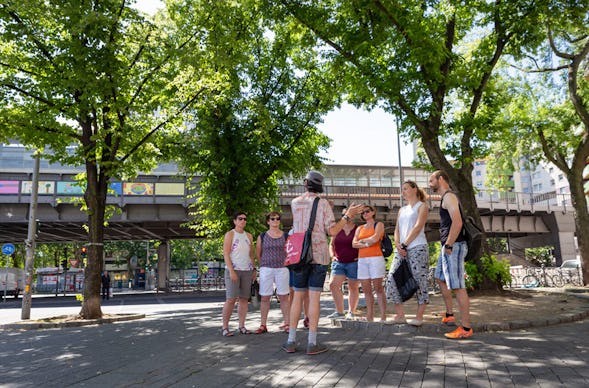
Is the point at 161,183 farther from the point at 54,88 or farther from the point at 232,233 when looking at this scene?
the point at 232,233

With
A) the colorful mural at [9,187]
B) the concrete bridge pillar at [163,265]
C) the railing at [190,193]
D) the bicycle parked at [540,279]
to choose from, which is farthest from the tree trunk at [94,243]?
the concrete bridge pillar at [163,265]

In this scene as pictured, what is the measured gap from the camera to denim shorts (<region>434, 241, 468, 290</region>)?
6.16 meters

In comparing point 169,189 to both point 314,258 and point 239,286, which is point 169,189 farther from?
point 314,258

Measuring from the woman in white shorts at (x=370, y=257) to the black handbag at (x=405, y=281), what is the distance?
1.69 feet

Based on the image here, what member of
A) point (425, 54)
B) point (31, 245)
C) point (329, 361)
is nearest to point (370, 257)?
point (329, 361)

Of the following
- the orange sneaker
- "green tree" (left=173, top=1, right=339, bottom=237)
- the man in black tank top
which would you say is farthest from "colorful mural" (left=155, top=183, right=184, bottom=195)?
the orange sneaker

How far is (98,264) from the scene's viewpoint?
13.2 metres

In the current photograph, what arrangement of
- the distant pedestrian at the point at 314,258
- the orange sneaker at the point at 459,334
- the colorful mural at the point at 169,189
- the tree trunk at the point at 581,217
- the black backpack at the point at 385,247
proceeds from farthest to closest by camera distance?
the colorful mural at the point at 169,189, the tree trunk at the point at 581,217, the black backpack at the point at 385,247, the orange sneaker at the point at 459,334, the distant pedestrian at the point at 314,258

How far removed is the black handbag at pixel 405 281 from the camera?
6.55 metres

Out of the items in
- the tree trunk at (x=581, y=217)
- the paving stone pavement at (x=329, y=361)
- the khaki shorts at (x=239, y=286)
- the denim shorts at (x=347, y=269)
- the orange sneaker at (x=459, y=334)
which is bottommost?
the paving stone pavement at (x=329, y=361)

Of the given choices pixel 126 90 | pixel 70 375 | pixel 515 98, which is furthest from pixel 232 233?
pixel 515 98

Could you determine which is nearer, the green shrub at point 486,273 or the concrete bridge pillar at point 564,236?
the green shrub at point 486,273

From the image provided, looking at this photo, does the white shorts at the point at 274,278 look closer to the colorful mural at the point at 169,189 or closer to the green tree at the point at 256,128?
the green tree at the point at 256,128

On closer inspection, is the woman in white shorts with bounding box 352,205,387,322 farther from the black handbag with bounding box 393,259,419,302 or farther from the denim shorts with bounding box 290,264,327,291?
the denim shorts with bounding box 290,264,327,291
